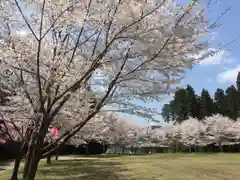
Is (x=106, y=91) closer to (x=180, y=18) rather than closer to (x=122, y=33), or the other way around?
(x=122, y=33)

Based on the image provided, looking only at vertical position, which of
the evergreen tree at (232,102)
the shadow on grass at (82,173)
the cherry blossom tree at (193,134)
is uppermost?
the evergreen tree at (232,102)

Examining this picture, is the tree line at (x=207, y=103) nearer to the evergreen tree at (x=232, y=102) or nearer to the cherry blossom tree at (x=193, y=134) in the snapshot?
the evergreen tree at (x=232, y=102)

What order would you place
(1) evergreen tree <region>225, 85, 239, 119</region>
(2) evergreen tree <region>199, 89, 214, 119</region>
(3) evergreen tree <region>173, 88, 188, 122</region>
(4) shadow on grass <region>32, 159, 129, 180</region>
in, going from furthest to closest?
(3) evergreen tree <region>173, 88, 188, 122</region> → (2) evergreen tree <region>199, 89, 214, 119</region> → (1) evergreen tree <region>225, 85, 239, 119</region> → (4) shadow on grass <region>32, 159, 129, 180</region>

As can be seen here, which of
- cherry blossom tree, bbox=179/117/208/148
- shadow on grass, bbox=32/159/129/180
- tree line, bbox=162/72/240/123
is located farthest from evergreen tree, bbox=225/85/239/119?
shadow on grass, bbox=32/159/129/180

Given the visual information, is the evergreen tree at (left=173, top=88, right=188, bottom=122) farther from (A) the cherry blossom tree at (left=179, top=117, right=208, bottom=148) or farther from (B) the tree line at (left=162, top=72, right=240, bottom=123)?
(A) the cherry blossom tree at (left=179, top=117, right=208, bottom=148)

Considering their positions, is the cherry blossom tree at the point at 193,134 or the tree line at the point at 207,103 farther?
the tree line at the point at 207,103

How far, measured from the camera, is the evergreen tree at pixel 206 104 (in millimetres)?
64938

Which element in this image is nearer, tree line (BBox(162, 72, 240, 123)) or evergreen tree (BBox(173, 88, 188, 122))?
tree line (BBox(162, 72, 240, 123))

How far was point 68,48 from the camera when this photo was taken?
5660 millimetres

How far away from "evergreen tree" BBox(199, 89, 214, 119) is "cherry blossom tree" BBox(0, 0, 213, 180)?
61.3m

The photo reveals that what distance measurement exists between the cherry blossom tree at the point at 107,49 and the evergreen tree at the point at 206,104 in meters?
61.3

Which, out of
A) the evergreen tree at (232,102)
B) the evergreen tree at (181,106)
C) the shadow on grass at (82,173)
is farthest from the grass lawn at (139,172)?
the evergreen tree at (181,106)

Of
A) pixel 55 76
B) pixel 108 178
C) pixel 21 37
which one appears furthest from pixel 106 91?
pixel 108 178

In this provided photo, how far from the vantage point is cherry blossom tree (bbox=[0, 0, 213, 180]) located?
4.58 meters
